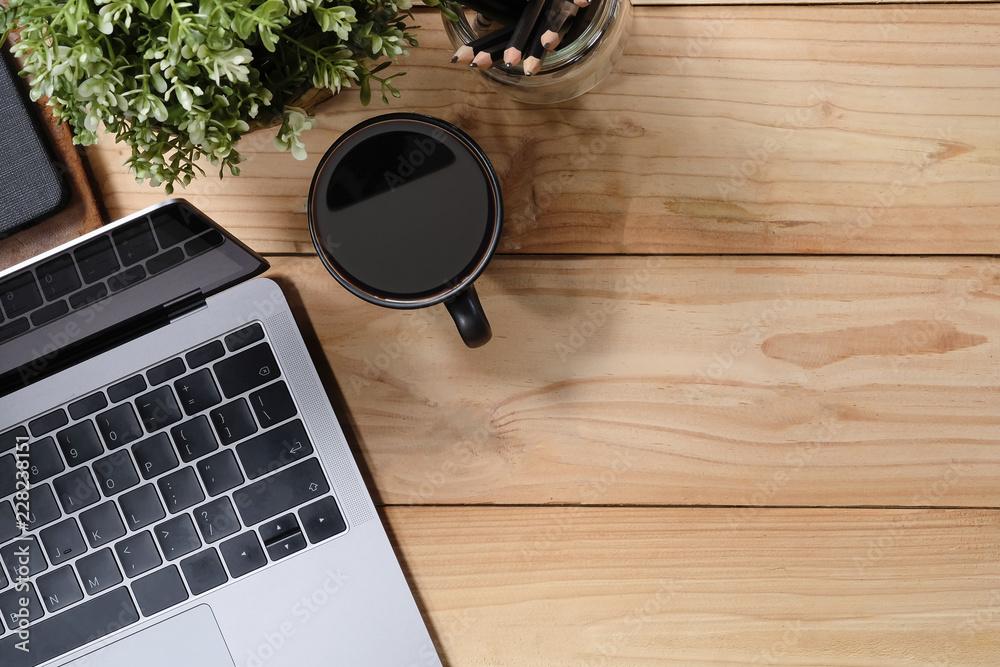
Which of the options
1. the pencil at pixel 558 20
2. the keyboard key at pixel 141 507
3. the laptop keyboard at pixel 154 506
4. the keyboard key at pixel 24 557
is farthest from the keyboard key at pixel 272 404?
the pencil at pixel 558 20

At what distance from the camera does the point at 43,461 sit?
58 centimetres

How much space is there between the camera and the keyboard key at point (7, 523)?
578 millimetres

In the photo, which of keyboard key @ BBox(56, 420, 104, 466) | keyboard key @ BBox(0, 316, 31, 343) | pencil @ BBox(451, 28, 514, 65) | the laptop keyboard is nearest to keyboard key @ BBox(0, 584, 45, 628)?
the laptop keyboard

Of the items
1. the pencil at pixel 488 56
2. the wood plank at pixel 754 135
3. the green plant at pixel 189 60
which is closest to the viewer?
the green plant at pixel 189 60

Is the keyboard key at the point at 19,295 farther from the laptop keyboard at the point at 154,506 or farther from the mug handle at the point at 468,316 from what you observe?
the mug handle at the point at 468,316

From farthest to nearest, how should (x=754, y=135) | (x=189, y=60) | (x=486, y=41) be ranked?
(x=754, y=135) < (x=486, y=41) < (x=189, y=60)

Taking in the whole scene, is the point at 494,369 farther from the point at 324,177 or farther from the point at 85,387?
the point at 85,387

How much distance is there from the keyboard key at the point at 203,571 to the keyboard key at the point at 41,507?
11 centimetres

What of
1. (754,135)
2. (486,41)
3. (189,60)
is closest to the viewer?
(189,60)

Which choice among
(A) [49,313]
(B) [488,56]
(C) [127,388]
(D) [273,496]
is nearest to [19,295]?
(A) [49,313]

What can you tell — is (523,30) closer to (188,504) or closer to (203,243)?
(203,243)

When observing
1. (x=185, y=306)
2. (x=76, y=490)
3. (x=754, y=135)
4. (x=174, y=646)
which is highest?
(x=754, y=135)

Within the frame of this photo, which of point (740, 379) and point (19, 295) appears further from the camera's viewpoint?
point (740, 379)

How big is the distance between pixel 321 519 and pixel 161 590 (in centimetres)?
14
